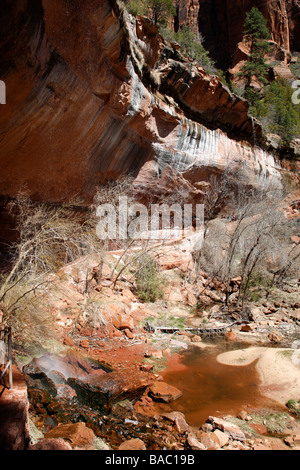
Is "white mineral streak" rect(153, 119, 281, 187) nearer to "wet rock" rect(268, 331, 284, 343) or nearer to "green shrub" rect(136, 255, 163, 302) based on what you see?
"green shrub" rect(136, 255, 163, 302)

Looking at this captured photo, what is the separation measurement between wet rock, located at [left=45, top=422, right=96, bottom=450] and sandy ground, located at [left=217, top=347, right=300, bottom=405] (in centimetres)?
462

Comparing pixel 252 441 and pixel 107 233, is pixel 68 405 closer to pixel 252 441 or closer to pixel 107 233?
pixel 252 441

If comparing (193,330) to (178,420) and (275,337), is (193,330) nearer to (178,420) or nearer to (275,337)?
(275,337)

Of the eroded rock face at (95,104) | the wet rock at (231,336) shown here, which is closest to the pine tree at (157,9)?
the eroded rock face at (95,104)

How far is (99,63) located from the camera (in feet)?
35.1

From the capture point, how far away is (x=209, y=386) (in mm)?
7746

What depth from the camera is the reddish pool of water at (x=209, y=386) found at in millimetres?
6539

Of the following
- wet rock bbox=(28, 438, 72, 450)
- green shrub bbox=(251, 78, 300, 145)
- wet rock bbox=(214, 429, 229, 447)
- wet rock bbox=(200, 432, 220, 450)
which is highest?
green shrub bbox=(251, 78, 300, 145)

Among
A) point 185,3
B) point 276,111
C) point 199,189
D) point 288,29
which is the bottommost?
point 199,189

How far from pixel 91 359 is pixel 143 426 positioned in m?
3.37

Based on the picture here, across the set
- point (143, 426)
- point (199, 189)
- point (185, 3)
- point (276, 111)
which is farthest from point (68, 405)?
point (185, 3)

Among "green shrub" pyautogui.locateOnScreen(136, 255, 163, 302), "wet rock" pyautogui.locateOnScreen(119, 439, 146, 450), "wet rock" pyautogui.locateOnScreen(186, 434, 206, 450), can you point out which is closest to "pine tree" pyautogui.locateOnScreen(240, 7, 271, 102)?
"green shrub" pyautogui.locateOnScreen(136, 255, 163, 302)

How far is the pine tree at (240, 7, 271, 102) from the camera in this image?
3025 centimetres

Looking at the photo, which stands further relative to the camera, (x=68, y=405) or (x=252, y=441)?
(x=68, y=405)
